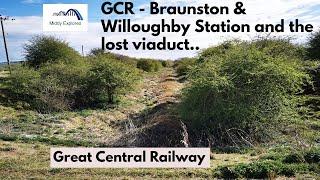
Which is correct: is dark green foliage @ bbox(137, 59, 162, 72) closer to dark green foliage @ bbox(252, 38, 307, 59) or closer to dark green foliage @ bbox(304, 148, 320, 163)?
dark green foliage @ bbox(252, 38, 307, 59)

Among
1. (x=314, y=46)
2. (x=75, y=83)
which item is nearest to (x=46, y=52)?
(x=75, y=83)

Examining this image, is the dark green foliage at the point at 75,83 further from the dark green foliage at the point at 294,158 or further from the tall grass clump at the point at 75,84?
the dark green foliage at the point at 294,158

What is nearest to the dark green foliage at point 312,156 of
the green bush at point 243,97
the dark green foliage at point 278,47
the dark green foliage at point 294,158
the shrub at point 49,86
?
the dark green foliage at point 294,158

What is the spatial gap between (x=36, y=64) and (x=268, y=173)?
29.4m

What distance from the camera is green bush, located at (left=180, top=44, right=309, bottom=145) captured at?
55.9 ft

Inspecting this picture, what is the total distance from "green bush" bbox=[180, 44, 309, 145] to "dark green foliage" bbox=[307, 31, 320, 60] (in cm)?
1714

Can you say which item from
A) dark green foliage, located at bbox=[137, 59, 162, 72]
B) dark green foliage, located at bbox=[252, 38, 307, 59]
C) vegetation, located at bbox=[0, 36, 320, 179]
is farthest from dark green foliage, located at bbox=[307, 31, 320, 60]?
dark green foliage, located at bbox=[137, 59, 162, 72]

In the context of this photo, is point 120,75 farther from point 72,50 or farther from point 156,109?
point 72,50

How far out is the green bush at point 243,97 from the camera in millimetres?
17047

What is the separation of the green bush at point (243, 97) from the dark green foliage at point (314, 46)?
17144 millimetres

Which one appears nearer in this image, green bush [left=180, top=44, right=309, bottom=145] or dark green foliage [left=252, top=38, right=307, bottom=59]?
green bush [left=180, top=44, right=309, bottom=145]

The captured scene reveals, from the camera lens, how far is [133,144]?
15.7m

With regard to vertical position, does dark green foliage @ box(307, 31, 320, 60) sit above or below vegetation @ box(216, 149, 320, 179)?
above

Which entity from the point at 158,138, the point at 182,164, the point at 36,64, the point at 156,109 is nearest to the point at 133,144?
the point at 158,138
